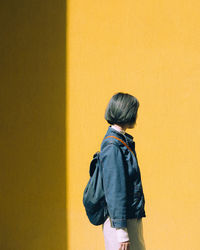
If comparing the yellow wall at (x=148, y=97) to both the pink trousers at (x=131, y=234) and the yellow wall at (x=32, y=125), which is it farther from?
the pink trousers at (x=131, y=234)

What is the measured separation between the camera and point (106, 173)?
218cm

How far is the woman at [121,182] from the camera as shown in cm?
214

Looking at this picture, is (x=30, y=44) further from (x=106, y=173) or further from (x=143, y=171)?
(x=106, y=173)

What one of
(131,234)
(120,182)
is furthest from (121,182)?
(131,234)

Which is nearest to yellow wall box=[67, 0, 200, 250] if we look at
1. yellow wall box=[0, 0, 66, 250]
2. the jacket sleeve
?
yellow wall box=[0, 0, 66, 250]

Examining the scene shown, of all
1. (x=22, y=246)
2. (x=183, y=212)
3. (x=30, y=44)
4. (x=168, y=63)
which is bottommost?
(x=22, y=246)

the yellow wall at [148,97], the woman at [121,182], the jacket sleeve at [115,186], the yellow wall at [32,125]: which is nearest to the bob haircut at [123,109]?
the woman at [121,182]

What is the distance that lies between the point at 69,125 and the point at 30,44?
0.85 m

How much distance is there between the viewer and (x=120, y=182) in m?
2.15

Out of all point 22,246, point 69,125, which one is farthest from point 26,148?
point 22,246

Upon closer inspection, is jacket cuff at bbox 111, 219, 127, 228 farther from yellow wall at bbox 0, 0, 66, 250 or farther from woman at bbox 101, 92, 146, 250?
yellow wall at bbox 0, 0, 66, 250

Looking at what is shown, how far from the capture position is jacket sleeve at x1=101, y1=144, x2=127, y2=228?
2.13m

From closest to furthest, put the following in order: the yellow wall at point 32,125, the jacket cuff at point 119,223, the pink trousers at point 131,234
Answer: the jacket cuff at point 119,223
the pink trousers at point 131,234
the yellow wall at point 32,125

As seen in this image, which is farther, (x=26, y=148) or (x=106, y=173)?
(x=26, y=148)
